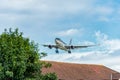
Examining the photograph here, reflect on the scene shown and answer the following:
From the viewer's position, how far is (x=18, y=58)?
165 feet

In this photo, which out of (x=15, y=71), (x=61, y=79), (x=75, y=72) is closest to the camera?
(x=15, y=71)

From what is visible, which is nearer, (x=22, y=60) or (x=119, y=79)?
(x=22, y=60)

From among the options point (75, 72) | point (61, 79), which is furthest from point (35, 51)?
point (75, 72)

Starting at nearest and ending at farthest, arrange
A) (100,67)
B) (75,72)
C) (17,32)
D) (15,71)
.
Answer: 1. (15,71)
2. (17,32)
3. (75,72)
4. (100,67)

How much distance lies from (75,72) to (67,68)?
4.58 ft

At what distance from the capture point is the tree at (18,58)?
4966 centimetres

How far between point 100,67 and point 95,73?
14.2 ft

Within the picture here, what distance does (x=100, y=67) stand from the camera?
8581 centimetres

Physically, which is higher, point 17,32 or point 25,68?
point 17,32

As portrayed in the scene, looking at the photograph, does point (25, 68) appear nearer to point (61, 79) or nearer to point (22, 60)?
point (22, 60)

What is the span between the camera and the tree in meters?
49.7

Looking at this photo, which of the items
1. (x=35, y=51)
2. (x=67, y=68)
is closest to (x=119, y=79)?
(x=67, y=68)

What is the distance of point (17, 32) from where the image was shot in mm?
53156

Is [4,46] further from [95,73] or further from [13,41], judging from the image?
[95,73]
